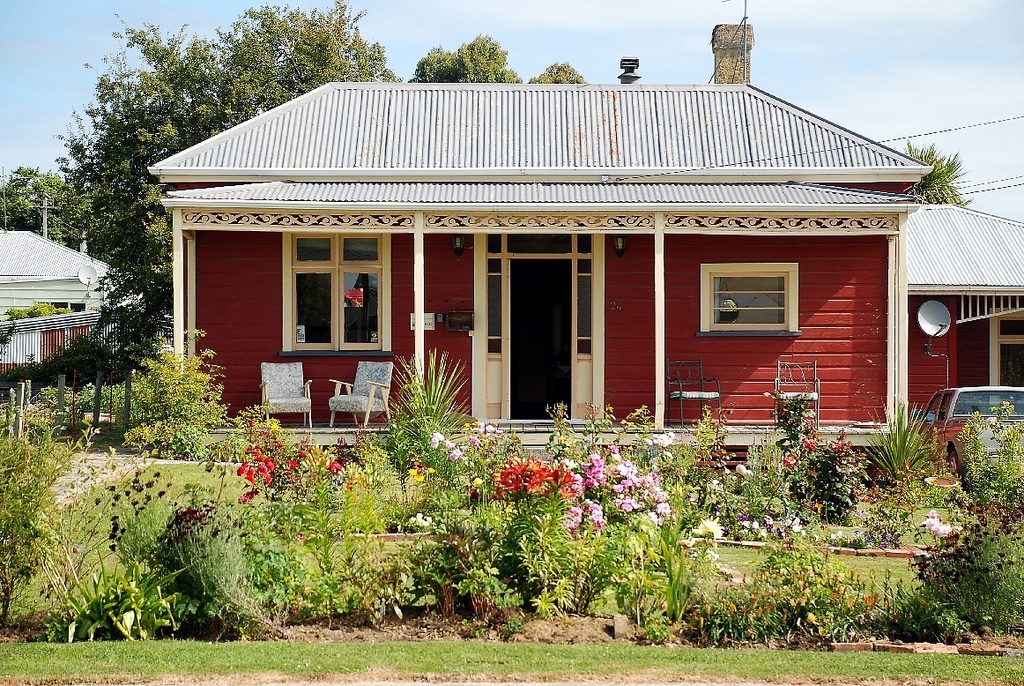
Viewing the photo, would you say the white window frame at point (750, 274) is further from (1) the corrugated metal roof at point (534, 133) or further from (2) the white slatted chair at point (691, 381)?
(1) the corrugated metal roof at point (534, 133)

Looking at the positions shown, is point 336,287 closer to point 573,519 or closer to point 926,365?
point 573,519

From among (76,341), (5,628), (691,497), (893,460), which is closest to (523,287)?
(893,460)

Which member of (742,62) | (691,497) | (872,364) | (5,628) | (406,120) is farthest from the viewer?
(742,62)

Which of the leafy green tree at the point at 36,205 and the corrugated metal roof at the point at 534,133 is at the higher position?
the leafy green tree at the point at 36,205

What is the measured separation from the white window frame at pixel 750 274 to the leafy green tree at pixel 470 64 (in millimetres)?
21279

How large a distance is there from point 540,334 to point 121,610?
9820mm

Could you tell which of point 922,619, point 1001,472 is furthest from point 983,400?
point 922,619

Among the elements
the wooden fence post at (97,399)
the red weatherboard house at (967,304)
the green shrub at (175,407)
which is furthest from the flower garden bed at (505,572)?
the red weatherboard house at (967,304)

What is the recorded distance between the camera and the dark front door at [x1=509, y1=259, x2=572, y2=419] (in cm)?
1499

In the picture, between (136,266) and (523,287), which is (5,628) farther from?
(136,266)

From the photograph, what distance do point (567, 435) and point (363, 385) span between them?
6754mm

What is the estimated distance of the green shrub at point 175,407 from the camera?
12664 mm

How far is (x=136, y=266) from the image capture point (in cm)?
2025

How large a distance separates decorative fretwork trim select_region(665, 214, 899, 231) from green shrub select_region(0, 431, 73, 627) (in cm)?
891
